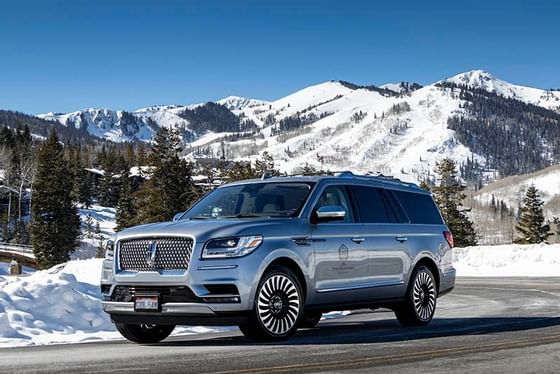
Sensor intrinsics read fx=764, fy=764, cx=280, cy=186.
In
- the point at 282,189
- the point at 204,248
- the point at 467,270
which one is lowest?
the point at 467,270

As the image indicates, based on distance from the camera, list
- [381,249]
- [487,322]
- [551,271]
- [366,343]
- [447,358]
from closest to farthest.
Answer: [447,358], [366,343], [381,249], [487,322], [551,271]

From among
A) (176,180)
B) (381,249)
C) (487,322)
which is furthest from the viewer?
(176,180)

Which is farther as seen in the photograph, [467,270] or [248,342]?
[467,270]

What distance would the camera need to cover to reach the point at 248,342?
30.0ft

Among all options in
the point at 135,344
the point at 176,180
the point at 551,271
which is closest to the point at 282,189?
the point at 135,344

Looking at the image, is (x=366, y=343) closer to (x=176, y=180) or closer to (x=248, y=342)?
(x=248, y=342)

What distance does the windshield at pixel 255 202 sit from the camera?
9789 mm

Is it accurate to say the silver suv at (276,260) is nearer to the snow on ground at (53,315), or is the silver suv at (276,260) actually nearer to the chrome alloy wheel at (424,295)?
the chrome alloy wheel at (424,295)

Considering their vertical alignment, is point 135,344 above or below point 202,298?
below

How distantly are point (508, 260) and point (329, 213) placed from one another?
1121 inches

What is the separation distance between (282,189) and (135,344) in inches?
108

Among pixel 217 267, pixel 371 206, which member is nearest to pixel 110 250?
pixel 217 267

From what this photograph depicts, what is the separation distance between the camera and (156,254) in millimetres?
8719

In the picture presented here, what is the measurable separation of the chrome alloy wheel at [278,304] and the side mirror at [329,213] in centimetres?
101
